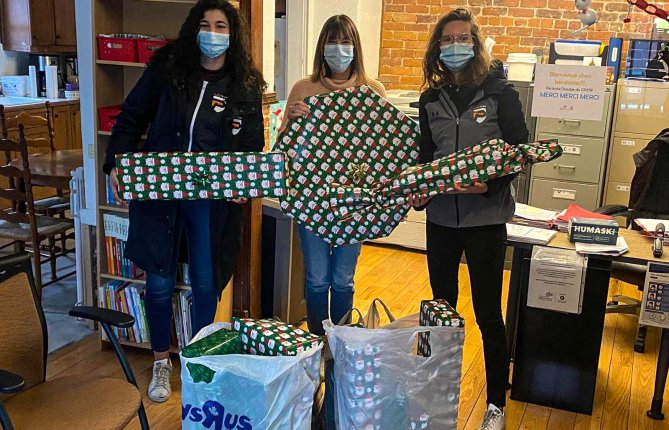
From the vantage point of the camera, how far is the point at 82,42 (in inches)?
116

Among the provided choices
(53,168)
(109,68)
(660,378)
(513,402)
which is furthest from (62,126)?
(660,378)

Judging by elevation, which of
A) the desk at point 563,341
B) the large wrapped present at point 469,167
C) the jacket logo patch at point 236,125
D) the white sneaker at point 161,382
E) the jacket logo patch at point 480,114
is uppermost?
the jacket logo patch at point 480,114

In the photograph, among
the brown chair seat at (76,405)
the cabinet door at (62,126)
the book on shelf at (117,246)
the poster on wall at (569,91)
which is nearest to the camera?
the brown chair seat at (76,405)

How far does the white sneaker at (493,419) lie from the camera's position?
256 cm

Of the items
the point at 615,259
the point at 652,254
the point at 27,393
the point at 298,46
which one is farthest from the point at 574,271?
the point at 298,46

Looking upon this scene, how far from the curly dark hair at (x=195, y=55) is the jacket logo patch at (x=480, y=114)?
0.81 metres

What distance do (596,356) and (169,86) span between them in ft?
6.24

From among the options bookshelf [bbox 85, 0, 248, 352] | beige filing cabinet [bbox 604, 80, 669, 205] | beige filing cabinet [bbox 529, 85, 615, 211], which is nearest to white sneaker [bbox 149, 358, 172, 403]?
bookshelf [bbox 85, 0, 248, 352]

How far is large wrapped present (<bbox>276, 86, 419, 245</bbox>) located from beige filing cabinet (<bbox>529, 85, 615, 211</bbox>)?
7.49 ft

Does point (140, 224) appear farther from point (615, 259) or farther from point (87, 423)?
point (615, 259)

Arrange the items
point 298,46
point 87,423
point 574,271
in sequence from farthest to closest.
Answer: point 298,46 < point 574,271 < point 87,423

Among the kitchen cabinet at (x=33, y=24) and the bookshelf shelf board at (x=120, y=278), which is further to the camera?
the kitchen cabinet at (x=33, y=24)

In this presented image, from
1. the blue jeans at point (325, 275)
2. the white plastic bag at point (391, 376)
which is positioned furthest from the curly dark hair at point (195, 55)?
the white plastic bag at point (391, 376)

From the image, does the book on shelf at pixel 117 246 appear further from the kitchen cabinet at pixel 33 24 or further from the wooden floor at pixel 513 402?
the kitchen cabinet at pixel 33 24
